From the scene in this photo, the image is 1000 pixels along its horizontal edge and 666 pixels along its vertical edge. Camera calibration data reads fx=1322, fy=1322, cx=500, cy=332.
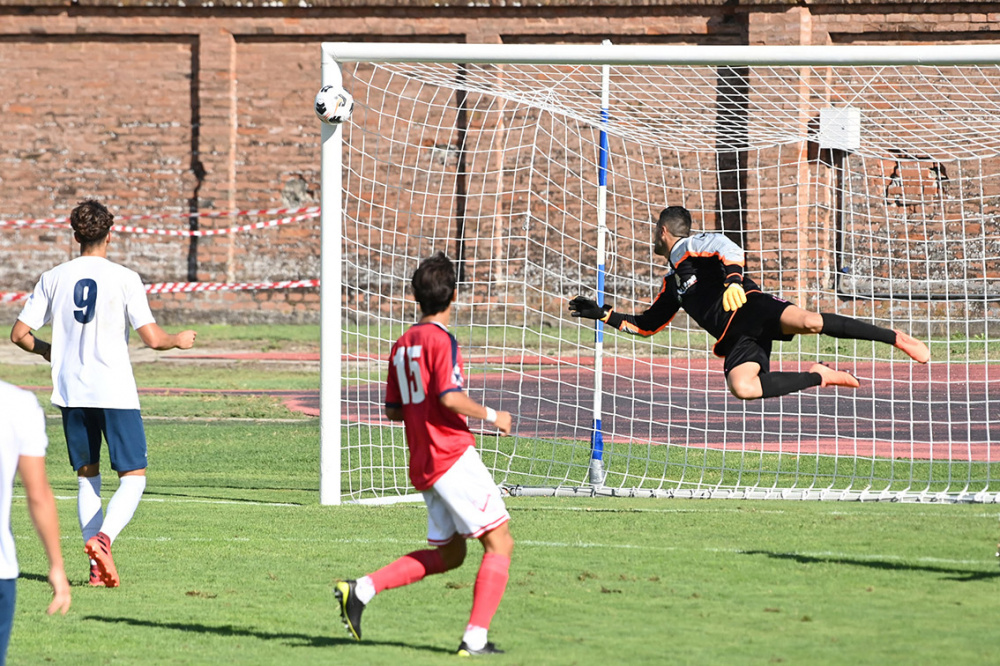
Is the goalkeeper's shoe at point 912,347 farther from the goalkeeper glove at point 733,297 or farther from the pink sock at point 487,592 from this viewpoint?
the pink sock at point 487,592

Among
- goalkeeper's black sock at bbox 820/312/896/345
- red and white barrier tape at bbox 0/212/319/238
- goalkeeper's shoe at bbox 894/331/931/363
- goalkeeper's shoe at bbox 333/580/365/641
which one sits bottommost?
goalkeeper's shoe at bbox 333/580/365/641

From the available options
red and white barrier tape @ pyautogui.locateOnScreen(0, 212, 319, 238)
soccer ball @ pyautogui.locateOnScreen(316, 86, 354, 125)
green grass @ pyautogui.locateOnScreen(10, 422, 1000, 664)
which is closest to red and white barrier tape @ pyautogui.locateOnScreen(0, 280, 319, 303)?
red and white barrier tape @ pyautogui.locateOnScreen(0, 212, 319, 238)

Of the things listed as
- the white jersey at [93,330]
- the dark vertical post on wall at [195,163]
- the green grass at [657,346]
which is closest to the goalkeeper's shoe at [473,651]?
the white jersey at [93,330]

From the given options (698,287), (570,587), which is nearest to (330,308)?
(698,287)

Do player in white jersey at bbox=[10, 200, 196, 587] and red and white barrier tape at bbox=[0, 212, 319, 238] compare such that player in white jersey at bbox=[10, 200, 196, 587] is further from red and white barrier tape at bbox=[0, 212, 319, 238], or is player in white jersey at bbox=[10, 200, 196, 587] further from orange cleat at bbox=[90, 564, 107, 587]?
red and white barrier tape at bbox=[0, 212, 319, 238]

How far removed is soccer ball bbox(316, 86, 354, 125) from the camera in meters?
9.34

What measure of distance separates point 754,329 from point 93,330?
4.36m

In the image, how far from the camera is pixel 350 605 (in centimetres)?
525

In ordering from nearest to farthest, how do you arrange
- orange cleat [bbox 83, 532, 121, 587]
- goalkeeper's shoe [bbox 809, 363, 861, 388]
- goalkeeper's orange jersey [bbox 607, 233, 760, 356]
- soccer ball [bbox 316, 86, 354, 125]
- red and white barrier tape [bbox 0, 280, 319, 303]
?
orange cleat [bbox 83, 532, 121, 587]
goalkeeper's shoe [bbox 809, 363, 861, 388]
goalkeeper's orange jersey [bbox 607, 233, 760, 356]
soccer ball [bbox 316, 86, 354, 125]
red and white barrier tape [bbox 0, 280, 319, 303]

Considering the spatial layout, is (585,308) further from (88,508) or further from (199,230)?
(199,230)

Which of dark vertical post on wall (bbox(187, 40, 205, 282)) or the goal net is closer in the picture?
the goal net

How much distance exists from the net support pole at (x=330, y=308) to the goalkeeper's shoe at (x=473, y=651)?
4.34m

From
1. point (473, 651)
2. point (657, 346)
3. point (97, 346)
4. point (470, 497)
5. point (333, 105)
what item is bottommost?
point (473, 651)

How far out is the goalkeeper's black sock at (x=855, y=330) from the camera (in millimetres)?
8525
